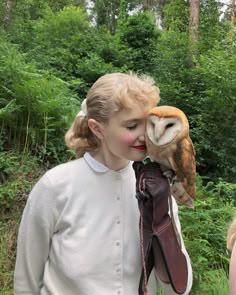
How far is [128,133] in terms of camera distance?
5.31 feet

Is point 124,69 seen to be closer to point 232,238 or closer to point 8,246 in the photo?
point 8,246

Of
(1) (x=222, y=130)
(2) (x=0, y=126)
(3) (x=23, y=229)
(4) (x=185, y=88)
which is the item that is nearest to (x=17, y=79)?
(2) (x=0, y=126)

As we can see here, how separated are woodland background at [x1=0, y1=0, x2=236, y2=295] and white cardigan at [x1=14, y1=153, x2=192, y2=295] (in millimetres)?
1950

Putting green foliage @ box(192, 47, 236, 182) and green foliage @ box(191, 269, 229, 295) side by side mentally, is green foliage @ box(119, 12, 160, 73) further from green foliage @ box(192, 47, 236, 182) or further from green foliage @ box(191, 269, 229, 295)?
green foliage @ box(191, 269, 229, 295)

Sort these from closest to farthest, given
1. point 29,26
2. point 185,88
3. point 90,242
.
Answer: point 90,242 < point 185,88 < point 29,26

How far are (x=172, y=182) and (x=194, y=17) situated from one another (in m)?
13.5

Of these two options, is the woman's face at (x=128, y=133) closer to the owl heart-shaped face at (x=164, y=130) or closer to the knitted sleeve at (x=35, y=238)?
the owl heart-shaped face at (x=164, y=130)

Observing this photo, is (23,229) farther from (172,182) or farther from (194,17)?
(194,17)

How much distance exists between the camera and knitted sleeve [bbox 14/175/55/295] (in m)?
1.68

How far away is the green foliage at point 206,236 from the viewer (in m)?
3.87

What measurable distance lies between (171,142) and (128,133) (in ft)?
0.58

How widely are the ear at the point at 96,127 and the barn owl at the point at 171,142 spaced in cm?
23

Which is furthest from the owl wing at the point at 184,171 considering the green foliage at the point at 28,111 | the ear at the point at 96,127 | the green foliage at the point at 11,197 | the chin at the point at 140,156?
the green foliage at the point at 28,111

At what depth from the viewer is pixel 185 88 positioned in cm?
1029
